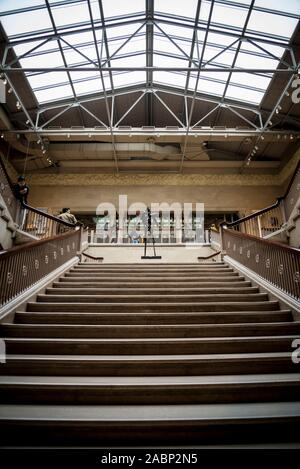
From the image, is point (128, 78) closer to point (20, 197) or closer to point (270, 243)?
point (20, 197)

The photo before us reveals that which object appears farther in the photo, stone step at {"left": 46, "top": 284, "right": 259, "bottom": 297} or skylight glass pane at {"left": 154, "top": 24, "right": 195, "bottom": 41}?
skylight glass pane at {"left": 154, "top": 24, "right": 195, "bottom": 41}

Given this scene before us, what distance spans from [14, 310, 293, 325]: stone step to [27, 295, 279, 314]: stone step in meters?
0.26

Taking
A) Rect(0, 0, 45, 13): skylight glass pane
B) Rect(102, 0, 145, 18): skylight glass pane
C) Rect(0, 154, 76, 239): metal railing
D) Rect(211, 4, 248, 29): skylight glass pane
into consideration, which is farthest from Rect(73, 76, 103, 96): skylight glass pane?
Rect(0, 154, 76, 239): metal railing

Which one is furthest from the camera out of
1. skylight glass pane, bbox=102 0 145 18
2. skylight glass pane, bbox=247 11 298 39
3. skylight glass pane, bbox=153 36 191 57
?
skylight glass pane, bbox=153 36 191 57

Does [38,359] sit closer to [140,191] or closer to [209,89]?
[209,89]

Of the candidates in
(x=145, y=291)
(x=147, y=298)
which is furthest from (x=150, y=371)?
(x=145, y=291)

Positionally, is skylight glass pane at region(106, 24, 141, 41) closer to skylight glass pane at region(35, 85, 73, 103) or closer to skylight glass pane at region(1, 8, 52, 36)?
skylight glass pane at region(1, 8, 52, 36)

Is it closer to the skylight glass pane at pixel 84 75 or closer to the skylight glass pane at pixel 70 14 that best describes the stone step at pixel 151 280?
the skylight glass pane at pixel 70 14

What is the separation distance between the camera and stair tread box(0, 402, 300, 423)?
6.93 feet

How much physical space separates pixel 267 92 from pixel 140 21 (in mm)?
5055

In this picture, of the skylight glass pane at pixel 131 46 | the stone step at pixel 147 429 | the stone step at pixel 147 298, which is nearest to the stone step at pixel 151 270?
the stone step at pixel 147 298

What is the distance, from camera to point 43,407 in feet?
7.49

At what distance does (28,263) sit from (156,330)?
2240mm
